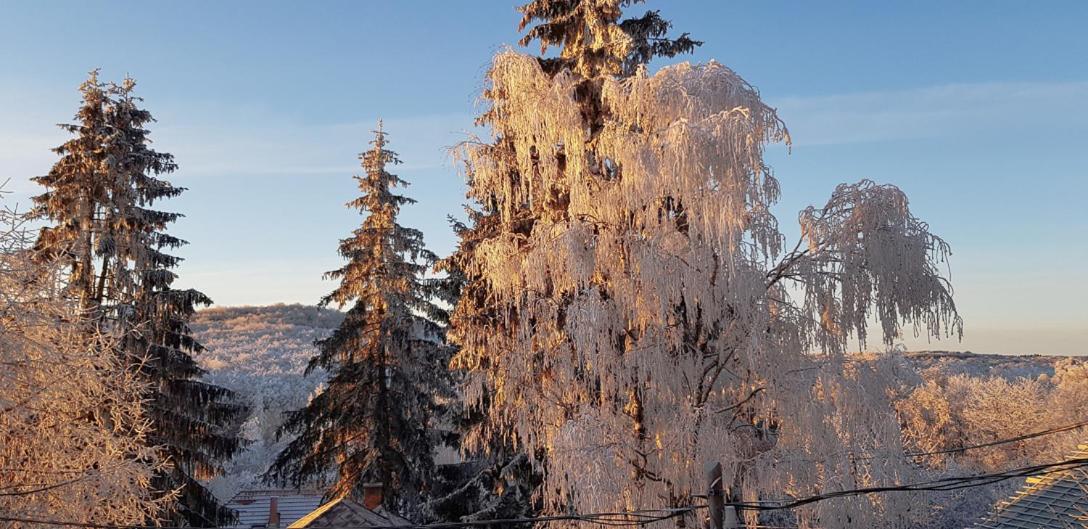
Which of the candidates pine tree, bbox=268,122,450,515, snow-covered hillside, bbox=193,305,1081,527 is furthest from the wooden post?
pine tree, bbox=268,122,450,515

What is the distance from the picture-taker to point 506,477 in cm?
1781

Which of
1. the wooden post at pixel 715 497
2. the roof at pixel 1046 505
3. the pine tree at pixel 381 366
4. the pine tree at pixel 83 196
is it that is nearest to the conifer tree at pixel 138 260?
the pine tree at pixel 83 196

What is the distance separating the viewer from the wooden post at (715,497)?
744cm

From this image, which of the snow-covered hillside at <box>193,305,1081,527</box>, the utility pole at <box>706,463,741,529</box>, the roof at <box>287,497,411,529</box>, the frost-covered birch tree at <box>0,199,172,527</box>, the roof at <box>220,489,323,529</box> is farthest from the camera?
the snow-covered hillside at <box>193,305,1081,527</box>

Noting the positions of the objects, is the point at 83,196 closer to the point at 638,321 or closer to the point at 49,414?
the point at 49,414

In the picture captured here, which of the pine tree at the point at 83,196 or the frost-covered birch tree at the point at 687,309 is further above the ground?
the pine tree at the point at 83,196

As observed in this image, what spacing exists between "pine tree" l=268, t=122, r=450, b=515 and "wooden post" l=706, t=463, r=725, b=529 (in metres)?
15.6

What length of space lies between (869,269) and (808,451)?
308 cm

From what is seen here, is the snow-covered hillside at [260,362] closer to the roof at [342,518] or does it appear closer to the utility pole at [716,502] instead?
the roof at [342,518]

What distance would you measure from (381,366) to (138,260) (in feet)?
23.1

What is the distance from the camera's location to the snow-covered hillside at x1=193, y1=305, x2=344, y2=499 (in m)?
48.6

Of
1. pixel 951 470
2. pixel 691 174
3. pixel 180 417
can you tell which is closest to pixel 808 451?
pixel 691 174

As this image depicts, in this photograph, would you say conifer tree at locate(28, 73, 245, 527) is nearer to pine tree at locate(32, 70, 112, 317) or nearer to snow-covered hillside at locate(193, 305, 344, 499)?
pine tree at locate(32, 70, 112, 317)

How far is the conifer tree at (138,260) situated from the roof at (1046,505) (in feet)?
62.4
